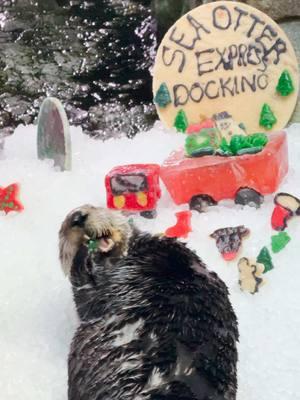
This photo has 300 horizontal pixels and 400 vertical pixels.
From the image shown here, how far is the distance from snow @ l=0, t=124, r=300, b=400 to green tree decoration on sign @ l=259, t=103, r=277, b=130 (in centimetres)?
12

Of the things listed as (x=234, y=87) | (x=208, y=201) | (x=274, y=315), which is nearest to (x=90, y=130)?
(x=234, y=87)

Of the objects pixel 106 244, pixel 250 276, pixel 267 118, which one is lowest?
pixel 250 276

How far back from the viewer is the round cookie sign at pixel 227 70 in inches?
113

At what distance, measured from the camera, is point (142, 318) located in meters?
1.48

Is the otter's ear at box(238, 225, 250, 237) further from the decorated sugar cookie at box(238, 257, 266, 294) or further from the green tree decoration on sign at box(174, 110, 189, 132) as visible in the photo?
the green tree decoration on sign at box(174, 110, 189, 132)

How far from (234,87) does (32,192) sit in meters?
0.87

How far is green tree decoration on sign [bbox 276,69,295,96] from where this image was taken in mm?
2861

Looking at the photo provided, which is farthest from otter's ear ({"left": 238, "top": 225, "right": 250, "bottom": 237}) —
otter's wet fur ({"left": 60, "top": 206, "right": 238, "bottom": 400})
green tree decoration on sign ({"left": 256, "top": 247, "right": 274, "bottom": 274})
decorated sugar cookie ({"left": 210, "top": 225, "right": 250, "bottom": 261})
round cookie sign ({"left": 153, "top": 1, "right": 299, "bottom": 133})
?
round cookie sign ({"left": 153, "top": 1, "right": 299, "bottom": 133})

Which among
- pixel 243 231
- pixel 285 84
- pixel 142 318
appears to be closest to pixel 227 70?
pixel 285 84

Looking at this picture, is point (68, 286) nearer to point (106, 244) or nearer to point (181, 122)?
point (106, 244)

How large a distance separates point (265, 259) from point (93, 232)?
592 millimetres

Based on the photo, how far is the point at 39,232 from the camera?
2.28 meters

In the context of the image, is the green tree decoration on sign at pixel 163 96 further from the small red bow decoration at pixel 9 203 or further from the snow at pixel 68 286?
the small red bow decoration at pixel 9 203

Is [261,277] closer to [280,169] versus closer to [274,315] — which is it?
[274,315]
